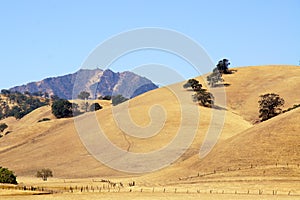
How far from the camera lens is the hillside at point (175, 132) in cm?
8088

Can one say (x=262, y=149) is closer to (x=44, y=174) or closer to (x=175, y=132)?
(x=175, y=132)

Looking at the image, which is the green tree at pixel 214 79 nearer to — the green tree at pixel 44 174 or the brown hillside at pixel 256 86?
the brown hillside at pixel 256 86

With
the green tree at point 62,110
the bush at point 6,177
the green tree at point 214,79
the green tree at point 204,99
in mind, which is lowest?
the bush at point 6,177

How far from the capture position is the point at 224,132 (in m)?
116

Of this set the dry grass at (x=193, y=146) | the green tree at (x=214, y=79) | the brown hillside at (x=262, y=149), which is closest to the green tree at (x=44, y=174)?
the dry grass at (x=193, y=146)

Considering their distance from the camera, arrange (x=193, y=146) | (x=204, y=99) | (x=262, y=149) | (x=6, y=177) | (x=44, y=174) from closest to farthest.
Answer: (x=6, y=177), (x=262, y=149), (x=44, y=174), (x=193, y=146), (x=204, y=99)

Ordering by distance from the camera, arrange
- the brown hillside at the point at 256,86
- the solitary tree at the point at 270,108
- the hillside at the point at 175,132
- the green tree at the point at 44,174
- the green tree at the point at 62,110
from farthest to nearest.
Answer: the green tree at the point at 62,110
the brown hillside at the point at 256,86
the solitary tree at the point at 270,108
the green tree at the point at 44,174
the hillside at the point at 175,132

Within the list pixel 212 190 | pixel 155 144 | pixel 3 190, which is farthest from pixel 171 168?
pixel 3 190

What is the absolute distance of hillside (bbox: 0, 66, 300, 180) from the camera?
80.9 metres

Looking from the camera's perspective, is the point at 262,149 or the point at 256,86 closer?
the point at 262,149

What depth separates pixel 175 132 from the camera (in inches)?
4532

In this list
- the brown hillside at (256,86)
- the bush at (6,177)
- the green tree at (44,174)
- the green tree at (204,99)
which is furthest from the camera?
the brown hillside at (256,86)

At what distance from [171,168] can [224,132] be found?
105 ft

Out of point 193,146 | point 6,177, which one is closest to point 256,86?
point 193,146
